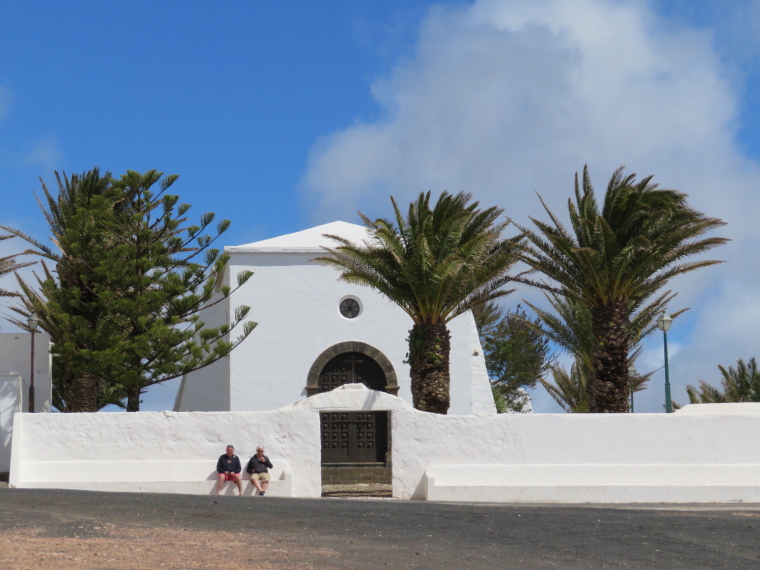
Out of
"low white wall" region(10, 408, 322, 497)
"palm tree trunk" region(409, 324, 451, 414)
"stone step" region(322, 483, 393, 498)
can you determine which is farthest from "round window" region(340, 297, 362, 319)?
"low white wall" region(10, 408, 322, 497)

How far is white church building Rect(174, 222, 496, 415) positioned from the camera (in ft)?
73.4

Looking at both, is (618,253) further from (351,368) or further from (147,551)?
(147,551)

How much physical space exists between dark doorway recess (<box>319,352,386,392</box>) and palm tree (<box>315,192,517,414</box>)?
3.69 m

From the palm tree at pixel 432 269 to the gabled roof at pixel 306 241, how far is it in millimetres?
3464

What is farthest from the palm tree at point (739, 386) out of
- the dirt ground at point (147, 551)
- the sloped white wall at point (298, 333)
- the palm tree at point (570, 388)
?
the dirt ground at point (147, 551)

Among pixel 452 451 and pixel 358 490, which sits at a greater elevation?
pixel 452 451

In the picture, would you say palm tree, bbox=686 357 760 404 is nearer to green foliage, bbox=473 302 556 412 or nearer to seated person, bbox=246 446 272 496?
green foliage, bbox=473 302 556 412

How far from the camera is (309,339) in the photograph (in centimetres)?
2258

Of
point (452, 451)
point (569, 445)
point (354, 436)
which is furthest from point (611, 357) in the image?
point (354, 436)

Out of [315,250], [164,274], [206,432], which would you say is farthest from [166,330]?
[315,250]

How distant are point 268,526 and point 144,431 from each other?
7121mm

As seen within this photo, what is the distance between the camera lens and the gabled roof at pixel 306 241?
2298 centimetres

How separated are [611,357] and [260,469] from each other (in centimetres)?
653

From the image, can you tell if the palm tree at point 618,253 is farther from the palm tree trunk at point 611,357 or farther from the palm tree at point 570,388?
the palm tree at point 570,388
